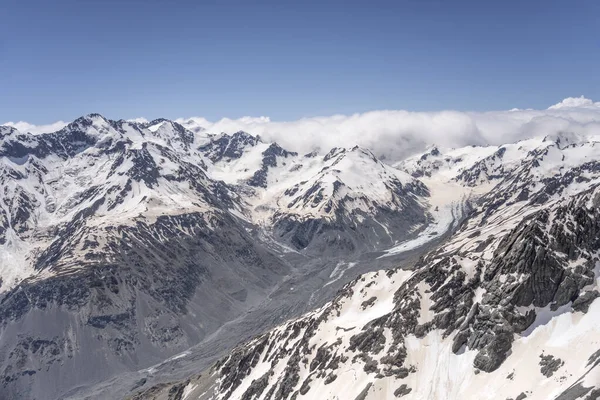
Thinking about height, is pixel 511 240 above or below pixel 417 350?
above

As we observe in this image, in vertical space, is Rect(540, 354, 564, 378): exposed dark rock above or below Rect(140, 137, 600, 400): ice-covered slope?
below

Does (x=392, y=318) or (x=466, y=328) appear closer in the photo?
(x=466, y=328)

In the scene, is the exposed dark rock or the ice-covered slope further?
the ice-covered slope

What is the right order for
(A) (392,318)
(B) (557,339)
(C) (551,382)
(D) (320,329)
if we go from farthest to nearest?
1. (D) (320,329)
2. (A) (392,318)
3. (B) (557,339)
4. (C) (551,382)

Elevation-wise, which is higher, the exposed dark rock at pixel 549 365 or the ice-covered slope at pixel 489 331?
the ice-covered slope at pixel 489 331

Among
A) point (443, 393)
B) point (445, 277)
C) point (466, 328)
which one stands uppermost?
point (445, 277)

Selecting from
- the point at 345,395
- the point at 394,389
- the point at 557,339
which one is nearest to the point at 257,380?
the point at 345,395

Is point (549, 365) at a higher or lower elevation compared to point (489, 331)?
lower

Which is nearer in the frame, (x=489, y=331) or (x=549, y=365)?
(x=549, y=365)

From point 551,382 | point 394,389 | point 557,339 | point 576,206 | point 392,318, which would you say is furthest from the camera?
point 392,318

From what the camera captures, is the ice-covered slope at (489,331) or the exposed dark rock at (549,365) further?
the ice-covered slope at (489,331)

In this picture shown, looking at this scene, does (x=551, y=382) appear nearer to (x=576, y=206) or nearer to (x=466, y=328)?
(x=466, y=328)
